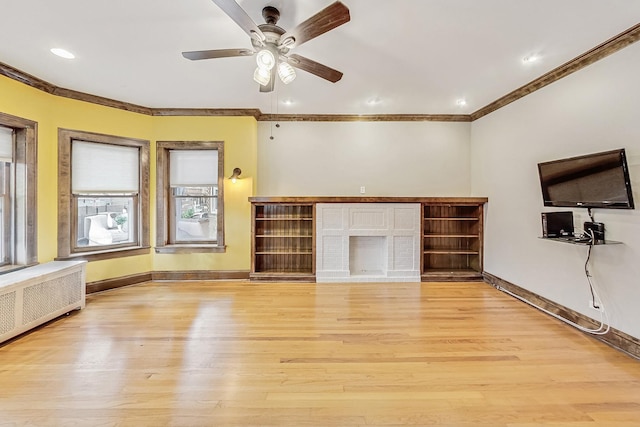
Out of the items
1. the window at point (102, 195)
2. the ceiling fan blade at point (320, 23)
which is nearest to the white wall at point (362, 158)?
the window at point (102, 195)

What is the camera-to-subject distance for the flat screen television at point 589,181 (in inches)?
95.0

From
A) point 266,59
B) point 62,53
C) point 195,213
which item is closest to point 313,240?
point 195,213

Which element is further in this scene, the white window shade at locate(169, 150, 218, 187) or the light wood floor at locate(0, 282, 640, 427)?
the white window shade at locate(169, 150, 218, 187)

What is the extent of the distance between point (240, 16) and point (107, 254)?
388 cm

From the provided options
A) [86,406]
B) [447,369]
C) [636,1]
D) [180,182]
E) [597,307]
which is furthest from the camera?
[180,182]

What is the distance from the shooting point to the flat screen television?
241cm

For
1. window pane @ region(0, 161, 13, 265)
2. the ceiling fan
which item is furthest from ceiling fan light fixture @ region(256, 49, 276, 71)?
window pane @ region(0, 161, 13, 265)

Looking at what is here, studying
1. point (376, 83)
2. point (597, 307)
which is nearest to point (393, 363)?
point (597, 307)

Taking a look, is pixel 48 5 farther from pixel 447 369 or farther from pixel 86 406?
pixel 447 369

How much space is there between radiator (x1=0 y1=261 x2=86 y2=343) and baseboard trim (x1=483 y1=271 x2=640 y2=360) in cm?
539

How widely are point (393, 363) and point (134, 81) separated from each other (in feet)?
13.6

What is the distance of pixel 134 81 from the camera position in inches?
136

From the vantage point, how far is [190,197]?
4.65 metres

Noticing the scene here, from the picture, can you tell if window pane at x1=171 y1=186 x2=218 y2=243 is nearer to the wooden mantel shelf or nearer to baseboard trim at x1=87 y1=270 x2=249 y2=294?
baseboard trim at x1=87 y1=270 x2=249 y2=294
